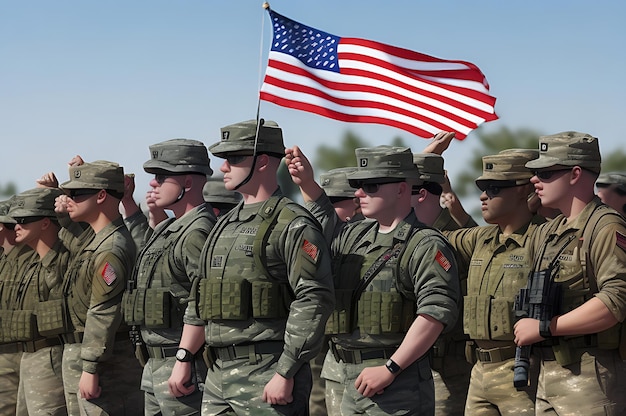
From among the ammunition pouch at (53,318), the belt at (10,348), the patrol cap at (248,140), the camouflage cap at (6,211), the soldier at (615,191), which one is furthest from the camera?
the camouflage cap at (6,211)

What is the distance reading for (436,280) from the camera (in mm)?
8312

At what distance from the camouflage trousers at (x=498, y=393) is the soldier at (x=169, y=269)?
7.44 feet

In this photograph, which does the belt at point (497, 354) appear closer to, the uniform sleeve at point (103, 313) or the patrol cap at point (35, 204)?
the uniform sleeve at point (103, 313)

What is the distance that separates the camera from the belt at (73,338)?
1149 centimetres

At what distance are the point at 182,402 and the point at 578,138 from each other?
3.81 metres

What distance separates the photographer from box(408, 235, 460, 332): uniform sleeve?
8.25 m

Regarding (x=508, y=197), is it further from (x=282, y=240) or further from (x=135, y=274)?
(x=135, y=274)

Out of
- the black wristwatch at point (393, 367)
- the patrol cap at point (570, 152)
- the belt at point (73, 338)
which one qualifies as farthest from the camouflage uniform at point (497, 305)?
the belt at point (73, 338)

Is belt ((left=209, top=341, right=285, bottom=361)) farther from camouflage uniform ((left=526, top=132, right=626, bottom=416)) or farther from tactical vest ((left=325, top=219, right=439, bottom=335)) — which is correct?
camouflage uniform ((left=526, top=132, right=626, bottom=416))

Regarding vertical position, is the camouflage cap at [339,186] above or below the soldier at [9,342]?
above

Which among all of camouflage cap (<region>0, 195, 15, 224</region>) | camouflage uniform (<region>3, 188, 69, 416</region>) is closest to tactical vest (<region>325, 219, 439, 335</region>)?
camouflage uniform (<region>3, 188, 69, 416</region>)

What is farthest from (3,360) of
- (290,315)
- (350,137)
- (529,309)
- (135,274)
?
(350,137)

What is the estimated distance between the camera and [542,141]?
8641 millimetres

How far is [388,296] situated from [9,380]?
6.33 m
